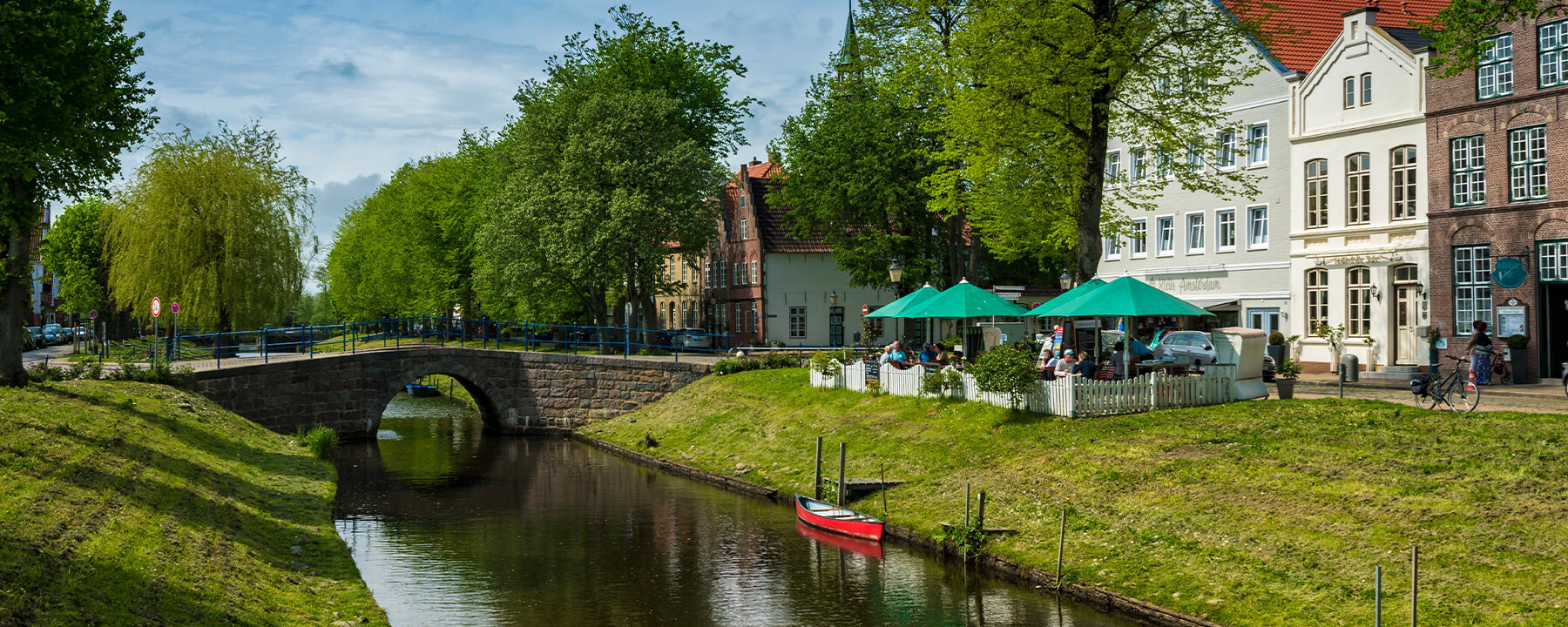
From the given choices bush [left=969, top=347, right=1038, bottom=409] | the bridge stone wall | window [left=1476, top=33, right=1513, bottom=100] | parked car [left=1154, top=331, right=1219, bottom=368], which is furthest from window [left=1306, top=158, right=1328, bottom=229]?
the bridge stone wall

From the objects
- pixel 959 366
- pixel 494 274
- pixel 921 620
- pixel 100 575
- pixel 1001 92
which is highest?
pixel 1001 92

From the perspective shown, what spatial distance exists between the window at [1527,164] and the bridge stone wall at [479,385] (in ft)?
81.1

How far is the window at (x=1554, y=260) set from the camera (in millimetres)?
29609

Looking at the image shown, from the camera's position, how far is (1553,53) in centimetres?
2959

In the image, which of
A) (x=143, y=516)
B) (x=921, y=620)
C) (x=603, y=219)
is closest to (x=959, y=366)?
(x=921, y=620)

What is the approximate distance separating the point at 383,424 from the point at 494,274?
780cm

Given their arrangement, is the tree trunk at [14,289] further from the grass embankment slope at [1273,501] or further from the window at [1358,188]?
the window at [1358,188]

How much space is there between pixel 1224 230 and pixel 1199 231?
4.49 feet

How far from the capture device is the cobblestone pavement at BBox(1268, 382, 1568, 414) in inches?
881

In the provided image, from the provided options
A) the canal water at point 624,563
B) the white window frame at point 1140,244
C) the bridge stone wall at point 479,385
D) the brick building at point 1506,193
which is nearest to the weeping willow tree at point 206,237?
the bridge stone wall at point 479,385

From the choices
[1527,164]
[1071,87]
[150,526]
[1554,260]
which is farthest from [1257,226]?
[150,526]

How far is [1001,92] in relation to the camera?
1056 inches

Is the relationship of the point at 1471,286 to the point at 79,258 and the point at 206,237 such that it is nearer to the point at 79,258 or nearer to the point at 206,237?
the point at 206,237

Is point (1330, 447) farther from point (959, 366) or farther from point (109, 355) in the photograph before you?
point (109, 355)
